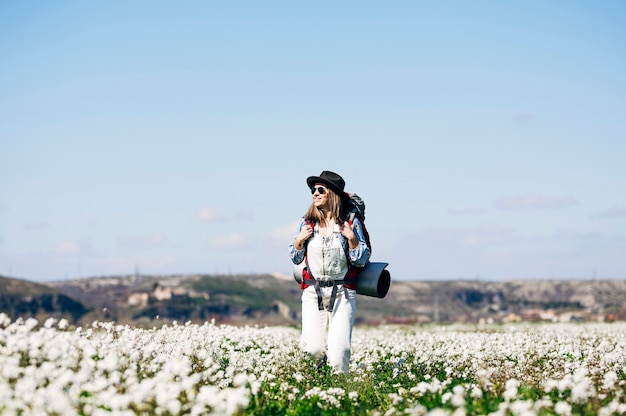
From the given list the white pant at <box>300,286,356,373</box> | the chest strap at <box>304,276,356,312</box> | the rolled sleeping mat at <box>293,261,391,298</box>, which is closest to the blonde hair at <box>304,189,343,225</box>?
the rolled sleeping mat at <box>293,261,391,298</box>

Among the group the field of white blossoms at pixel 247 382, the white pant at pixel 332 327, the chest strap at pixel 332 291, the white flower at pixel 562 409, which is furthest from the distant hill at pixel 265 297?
the white flower at pixel 562 409

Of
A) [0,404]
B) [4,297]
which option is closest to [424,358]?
[0,404]

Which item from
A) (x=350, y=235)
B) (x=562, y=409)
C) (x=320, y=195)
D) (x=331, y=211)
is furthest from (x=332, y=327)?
(x=562, y=409)

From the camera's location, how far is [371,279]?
9.79 metres

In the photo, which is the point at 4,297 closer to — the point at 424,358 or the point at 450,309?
the point at 450,309

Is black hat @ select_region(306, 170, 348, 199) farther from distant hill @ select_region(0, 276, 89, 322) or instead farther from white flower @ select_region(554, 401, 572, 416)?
distant hill @ select_region(0, 276, 89, 322)

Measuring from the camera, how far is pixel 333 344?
9586 mm

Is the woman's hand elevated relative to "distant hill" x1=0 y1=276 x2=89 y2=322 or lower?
lower

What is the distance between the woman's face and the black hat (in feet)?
0.22

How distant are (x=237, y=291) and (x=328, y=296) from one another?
14279cm

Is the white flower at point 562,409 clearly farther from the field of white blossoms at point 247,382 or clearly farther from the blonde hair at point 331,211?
the blonde hair at point 331,211

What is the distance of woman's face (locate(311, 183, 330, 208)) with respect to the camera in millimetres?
9805

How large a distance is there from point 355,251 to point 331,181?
94cm

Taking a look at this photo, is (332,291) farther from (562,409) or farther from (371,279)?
(562,409)
